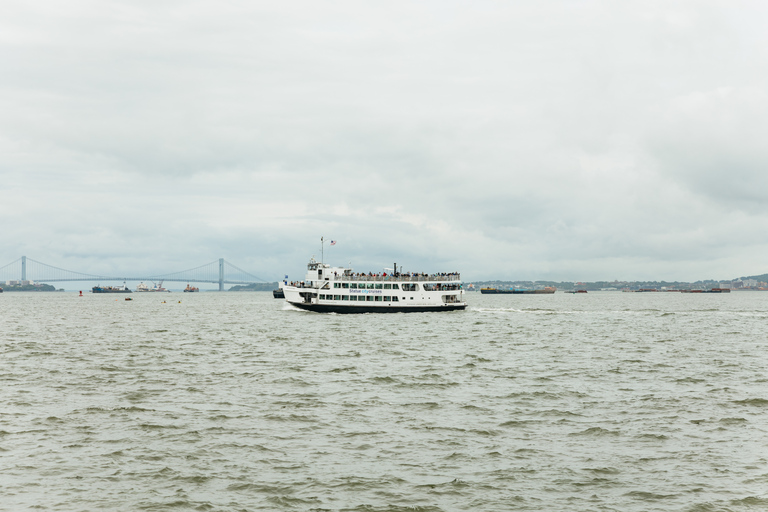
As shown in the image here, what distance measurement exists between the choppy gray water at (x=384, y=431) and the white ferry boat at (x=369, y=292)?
43140 millimetres

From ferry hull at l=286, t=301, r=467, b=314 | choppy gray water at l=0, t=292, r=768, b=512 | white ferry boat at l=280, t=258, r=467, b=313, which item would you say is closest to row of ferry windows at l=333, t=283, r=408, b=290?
white ferry boat at l=280, t=258, r=467, b=313

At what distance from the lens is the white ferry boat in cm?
8762

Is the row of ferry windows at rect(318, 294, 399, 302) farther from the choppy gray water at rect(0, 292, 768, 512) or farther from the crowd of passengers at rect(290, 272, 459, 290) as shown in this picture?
the choppy gray water at rect(0, 292, 768, 512)

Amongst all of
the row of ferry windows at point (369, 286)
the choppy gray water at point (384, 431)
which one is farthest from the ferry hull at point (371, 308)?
the choppy gray water at point (384, 431)

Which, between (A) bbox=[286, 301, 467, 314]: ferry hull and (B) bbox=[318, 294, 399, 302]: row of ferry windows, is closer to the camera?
(A) bbox=[286, 301, 467, 314]: ferry hull

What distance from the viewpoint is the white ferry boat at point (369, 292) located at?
87.6 meters

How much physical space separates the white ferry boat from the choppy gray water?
43.1 m

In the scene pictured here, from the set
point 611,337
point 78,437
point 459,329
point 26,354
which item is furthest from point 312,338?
point 78,437

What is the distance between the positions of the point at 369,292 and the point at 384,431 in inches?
2608

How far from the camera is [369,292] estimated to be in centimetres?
8781

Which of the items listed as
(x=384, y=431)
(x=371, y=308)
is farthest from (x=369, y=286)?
(x=384, y=431)

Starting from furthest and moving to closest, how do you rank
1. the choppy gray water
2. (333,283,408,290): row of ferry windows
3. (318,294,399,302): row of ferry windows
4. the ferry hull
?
(333,283,408,290): row of ferry windows → (318,294,399,302): row of ferry windows → the ferry hull → the choppy gray water

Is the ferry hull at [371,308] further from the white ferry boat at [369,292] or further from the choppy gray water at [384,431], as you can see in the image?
the choppy gray water at [384,431]

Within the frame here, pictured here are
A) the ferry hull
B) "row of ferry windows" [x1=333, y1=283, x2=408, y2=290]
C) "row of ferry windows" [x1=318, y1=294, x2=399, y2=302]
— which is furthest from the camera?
"row of ferry windows" [x1=333, y1=283, x2=408, y2=290]
